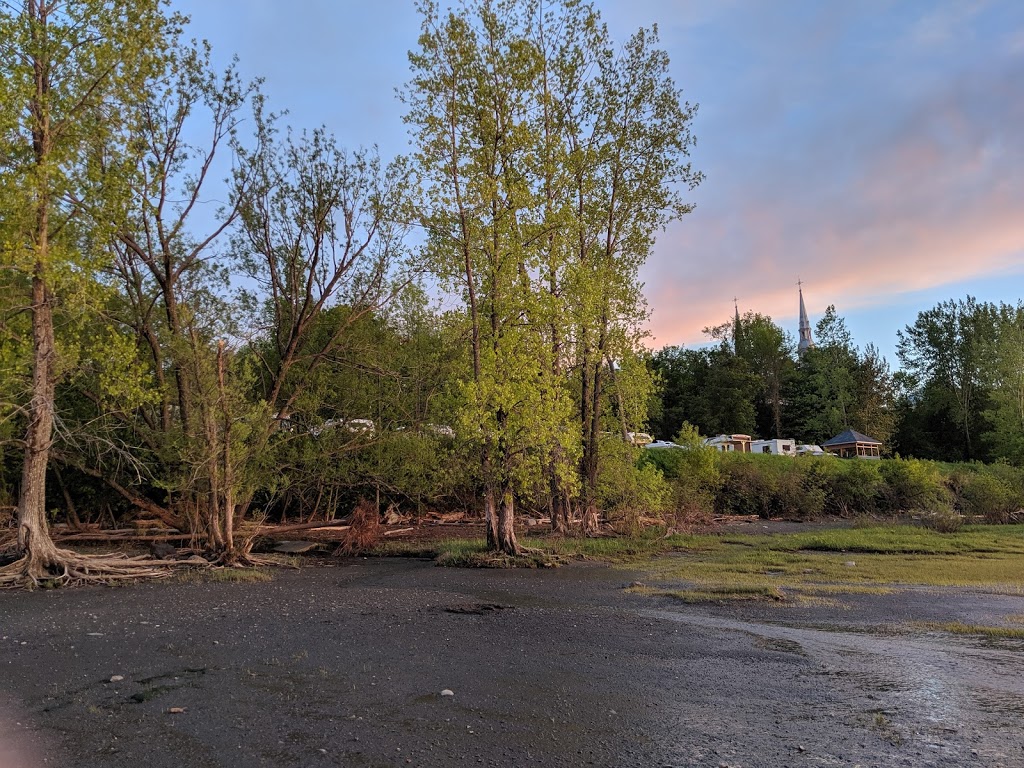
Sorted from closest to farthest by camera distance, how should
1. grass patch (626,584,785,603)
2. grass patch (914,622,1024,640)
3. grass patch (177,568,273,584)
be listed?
grass patch (914,622,1024,640) < grass patch (626,584,785,603) < grass patch (177,568,273,584)

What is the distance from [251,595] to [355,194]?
46.8ft

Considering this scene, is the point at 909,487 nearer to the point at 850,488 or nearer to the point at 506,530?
the point at 850,488

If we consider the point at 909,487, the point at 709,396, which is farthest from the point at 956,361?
the point at 909,487

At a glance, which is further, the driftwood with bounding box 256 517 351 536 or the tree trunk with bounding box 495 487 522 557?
the driftwood with bounding box 256 517 351 536

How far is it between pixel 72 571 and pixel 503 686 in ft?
36.8

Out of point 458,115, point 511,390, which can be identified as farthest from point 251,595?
point 458,115

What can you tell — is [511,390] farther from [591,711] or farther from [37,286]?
[591,711]

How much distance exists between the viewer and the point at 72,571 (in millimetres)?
13289

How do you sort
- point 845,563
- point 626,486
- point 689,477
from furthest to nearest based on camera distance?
1. point 689,477
2. point 626,486
3. point 845,563

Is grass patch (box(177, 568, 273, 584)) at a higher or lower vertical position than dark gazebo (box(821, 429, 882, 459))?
lower

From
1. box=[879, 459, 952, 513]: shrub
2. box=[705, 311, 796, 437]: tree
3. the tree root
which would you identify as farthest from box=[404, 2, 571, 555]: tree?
box=[705, 311, 796, 437]: tree

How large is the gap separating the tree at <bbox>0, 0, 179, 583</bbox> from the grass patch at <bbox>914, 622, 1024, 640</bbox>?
14.3 meters

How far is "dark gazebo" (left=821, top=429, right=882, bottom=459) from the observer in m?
55.4

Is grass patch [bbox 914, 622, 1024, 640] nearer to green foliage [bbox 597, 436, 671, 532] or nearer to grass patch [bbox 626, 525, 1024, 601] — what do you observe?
grass patch [bbox 626, 525, 1024, 601]
